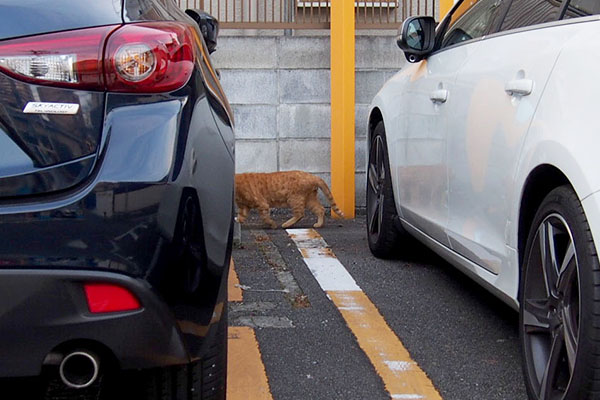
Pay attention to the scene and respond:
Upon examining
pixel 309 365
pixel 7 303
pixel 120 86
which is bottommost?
pixel 309 365

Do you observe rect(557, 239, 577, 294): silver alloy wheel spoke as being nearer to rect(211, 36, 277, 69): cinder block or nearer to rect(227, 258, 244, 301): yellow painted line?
rect(227, 258, 244, 301): yellow painted line

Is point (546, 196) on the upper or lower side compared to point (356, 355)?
upper

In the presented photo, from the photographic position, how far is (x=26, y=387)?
3109mm

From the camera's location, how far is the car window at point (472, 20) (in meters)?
3.79

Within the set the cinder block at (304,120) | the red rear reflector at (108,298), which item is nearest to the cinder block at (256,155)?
the cinder block at (304,120)

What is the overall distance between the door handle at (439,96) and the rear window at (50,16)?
2013mm

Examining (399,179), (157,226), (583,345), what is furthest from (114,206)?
(399,179)

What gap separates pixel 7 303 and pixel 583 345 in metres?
1.46

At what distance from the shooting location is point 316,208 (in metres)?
7.13

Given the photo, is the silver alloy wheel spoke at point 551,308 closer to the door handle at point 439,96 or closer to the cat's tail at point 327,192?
the door handle at point 439,96

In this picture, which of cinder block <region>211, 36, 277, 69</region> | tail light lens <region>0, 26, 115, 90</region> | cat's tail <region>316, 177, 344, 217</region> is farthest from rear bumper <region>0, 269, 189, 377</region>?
cinder block <region>211, 36, 277, 69</region>

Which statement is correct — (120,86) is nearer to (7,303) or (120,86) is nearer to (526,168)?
(7,303)

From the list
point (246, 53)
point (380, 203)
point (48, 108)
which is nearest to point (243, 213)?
point (246, 53)

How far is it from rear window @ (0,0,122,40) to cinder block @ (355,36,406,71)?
570cm
